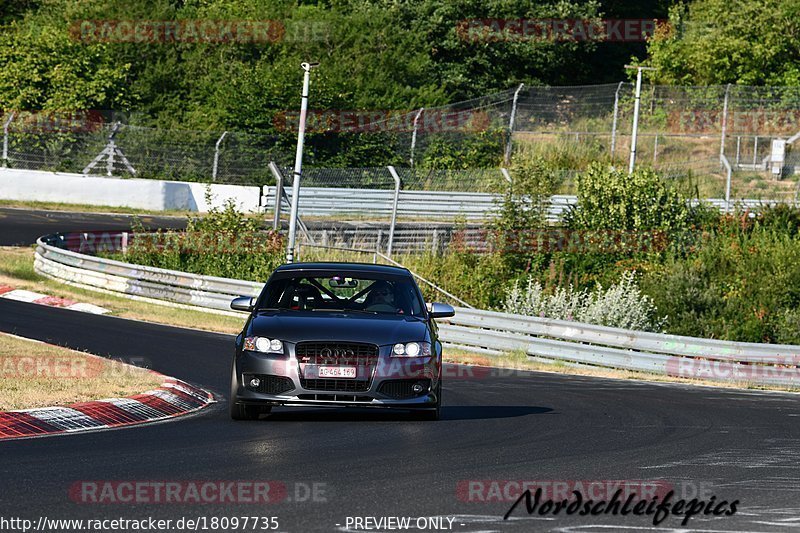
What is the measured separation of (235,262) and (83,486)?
82.3 ft

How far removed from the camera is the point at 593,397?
1692cm

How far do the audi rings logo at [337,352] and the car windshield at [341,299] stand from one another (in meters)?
0.98

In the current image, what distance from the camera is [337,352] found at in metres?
11.9

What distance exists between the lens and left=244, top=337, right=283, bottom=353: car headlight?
12008 millimetres

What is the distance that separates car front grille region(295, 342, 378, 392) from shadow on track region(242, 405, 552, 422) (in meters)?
0.64

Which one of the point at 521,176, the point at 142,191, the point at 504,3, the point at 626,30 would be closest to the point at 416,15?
the point at 504,3

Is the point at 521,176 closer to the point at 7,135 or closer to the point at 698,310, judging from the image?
the point at 698,310

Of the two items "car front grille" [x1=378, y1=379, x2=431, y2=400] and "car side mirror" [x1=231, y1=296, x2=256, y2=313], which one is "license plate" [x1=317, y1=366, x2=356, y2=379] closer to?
"car front grille" [x1=378, y1=379, x2=431, y2=400]

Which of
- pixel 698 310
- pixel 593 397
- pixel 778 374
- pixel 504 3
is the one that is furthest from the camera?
pixel 504 3

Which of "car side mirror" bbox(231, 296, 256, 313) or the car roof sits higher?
the car roof

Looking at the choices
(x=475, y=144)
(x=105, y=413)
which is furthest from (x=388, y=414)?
(x=475, y=144)

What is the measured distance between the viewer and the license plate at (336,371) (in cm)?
1188

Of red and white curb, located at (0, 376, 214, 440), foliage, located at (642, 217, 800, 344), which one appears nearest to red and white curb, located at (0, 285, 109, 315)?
foliage, located at (642, 217, 800, 344)

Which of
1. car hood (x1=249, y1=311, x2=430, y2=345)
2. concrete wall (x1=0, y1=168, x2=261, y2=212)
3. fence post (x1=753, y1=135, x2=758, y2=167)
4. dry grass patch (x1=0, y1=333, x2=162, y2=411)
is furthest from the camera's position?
fence post (x1=753, y1=135, x2=758, y2=167)
